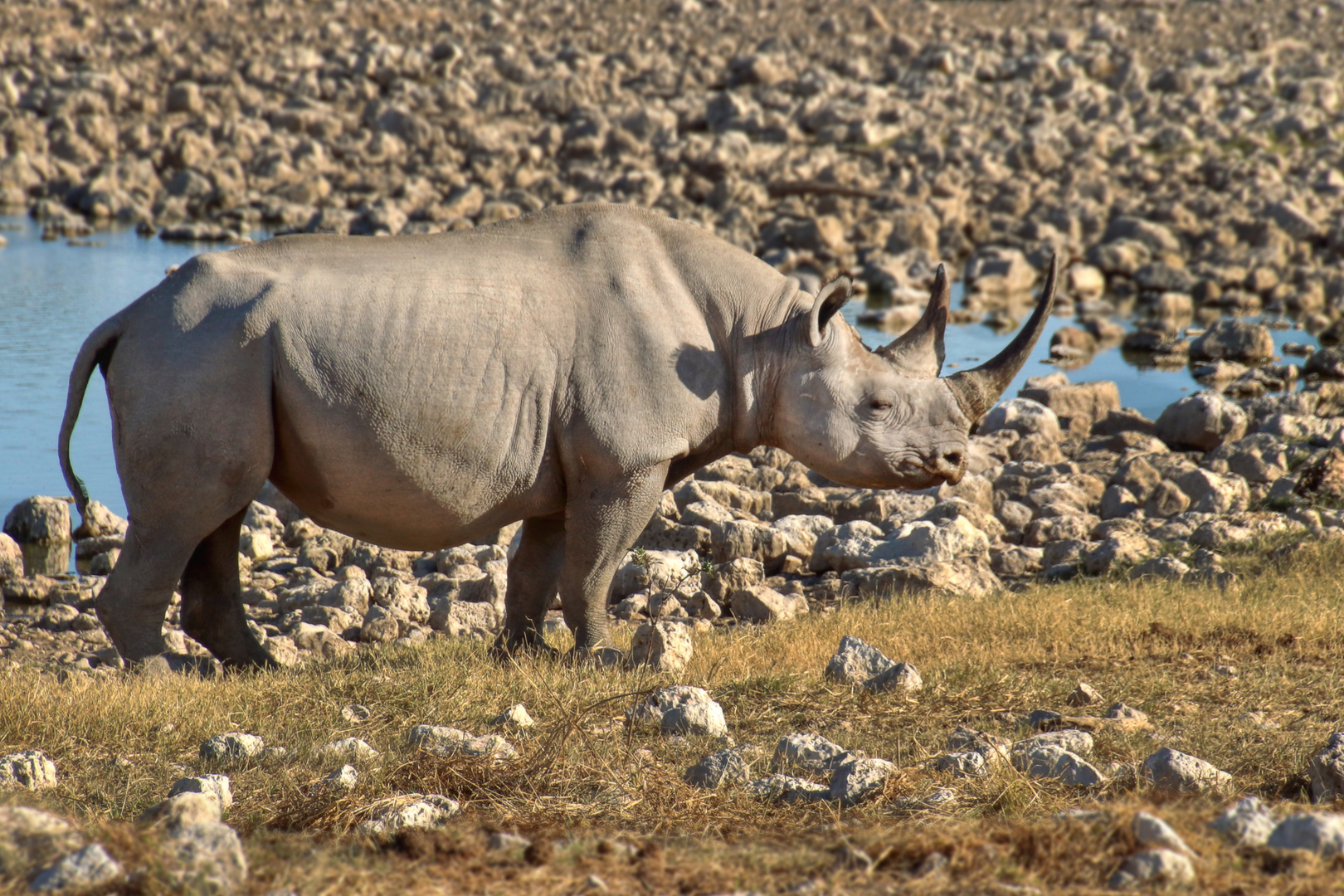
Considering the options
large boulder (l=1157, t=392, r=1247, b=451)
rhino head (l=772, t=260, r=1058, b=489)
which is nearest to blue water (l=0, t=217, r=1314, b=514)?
large boulder (l=1157, t=392, r=1247, b=451)

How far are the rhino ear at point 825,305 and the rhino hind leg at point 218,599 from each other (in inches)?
111

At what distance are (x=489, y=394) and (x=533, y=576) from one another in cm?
128

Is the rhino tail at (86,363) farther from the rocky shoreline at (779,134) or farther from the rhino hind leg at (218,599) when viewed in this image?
the rocky shoreline at (779,134)

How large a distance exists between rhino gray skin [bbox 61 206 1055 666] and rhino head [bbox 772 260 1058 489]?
0.04ft

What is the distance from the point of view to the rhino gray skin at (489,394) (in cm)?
647

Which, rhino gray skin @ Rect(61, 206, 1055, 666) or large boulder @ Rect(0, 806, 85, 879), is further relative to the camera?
rhino gray skin @ Rect(61, 206, 1055, 666)

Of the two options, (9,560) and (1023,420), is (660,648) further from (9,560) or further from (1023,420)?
(1023,420)

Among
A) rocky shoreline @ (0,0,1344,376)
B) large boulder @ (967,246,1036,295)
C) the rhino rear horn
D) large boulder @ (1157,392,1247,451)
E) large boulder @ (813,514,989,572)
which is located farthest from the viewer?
rocky shoreline @ (0,0,1344,376)

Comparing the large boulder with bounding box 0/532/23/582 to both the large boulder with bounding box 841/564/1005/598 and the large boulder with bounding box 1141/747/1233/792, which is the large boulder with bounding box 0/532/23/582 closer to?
the large boulder with bounding box 841/564/1005/598

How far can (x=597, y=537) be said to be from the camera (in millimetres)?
6965

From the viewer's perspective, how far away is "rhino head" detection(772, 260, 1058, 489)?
7.27 metres

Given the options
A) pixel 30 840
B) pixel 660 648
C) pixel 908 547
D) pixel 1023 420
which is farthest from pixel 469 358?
pixel 1023 420

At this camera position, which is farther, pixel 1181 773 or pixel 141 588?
pixel 141 588

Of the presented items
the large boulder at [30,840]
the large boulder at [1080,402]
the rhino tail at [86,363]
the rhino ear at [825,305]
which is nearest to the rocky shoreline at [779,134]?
the large boulder at [1080,402]
